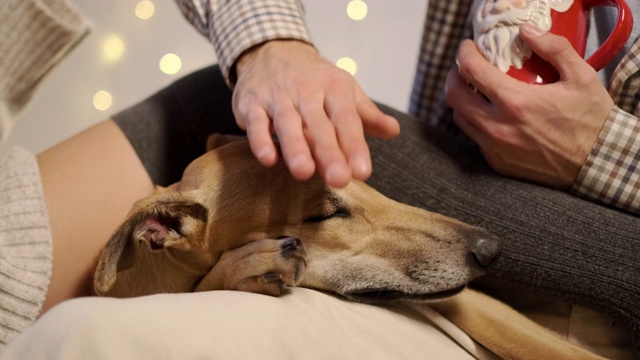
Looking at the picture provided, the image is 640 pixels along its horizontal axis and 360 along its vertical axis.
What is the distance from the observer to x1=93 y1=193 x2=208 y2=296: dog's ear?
94 centimetres

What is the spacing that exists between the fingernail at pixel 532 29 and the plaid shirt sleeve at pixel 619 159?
0.61ft

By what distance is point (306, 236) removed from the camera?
99 centimetres

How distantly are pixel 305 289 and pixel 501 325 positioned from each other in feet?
1.14

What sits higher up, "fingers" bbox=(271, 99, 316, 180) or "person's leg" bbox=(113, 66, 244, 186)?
"fingers" bbox=(271, 99, 316, 180)

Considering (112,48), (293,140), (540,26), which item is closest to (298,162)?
(293,140)

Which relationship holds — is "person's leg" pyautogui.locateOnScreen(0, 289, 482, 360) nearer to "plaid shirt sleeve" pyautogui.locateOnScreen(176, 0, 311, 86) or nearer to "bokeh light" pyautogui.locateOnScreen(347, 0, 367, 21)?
"plaid shirt sleeve" pyautogui.locateOnScreen(176, 0, 311, 86)

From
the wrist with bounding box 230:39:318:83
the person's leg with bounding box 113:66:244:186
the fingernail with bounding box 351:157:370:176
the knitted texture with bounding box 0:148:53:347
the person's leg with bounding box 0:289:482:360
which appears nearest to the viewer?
the person's leg with bounding box 0:289:482:360

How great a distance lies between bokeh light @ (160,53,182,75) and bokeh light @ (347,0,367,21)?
27.4 inches

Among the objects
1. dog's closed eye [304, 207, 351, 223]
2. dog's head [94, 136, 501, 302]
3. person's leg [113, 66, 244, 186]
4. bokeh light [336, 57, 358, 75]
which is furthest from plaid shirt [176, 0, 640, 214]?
bokeh light [336, 57, 358, 75]

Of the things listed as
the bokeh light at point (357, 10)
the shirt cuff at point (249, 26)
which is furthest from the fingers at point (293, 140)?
the bokeh light at point (357, 10)

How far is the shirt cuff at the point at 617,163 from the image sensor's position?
103cm

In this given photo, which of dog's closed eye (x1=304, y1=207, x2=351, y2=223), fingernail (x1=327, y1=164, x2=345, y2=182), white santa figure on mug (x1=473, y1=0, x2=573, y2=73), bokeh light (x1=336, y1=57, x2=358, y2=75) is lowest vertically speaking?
bokeh light (x1=336, y1=57, x2=358, y2=75)

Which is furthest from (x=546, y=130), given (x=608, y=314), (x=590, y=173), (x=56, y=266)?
(x=56, y=266)

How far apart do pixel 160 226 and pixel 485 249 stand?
53 centimetres
